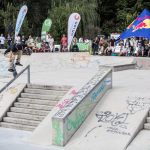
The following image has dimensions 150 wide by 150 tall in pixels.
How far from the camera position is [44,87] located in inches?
532

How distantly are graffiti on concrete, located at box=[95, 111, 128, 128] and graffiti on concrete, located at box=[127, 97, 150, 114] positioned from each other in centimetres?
33

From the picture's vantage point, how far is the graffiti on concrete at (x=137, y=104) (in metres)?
11.0

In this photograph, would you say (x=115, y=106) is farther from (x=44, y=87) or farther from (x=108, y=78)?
(x=44, y=87)

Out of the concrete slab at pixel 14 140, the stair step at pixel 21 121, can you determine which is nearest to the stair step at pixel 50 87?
the stair step at pixel 21 121

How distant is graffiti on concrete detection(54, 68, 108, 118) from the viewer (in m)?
10.0

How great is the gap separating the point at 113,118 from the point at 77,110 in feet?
3.29

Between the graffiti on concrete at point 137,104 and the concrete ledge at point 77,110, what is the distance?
0.94 metres

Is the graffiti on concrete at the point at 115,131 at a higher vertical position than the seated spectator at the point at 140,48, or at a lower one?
lower

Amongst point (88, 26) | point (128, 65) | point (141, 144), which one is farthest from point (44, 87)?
point (88, 26)

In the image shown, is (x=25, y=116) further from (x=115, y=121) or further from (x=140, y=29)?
(x=140, y=29)

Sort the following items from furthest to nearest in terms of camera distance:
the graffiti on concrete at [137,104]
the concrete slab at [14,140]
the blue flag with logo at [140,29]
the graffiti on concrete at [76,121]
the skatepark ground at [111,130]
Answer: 1. the blue flag with logo at [140,29]
2. the graffiti on concrete at [137,104]
3. the graffiti on concrete at [76,121]
4. the concrete slab at [14,140]
5. the skatepark ground at [111,130]

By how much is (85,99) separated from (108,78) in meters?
1.91

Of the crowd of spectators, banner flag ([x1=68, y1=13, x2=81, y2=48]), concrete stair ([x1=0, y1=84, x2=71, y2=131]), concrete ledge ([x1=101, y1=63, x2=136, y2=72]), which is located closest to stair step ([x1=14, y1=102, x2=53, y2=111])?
concrete stair ([x1=0, y1=84, x2=71, y2=131])

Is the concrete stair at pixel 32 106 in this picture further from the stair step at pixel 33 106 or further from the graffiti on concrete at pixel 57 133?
the graffiti on concrete at pixel 57 133
